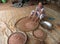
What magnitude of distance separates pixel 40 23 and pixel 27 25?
26 centimetres

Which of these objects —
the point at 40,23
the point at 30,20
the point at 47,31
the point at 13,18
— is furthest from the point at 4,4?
the point at 47,31


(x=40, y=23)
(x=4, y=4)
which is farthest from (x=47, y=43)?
(x=4, y=4)

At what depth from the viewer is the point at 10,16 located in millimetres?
2838

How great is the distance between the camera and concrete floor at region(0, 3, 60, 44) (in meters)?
2.45

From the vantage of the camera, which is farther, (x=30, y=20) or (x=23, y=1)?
(x=23, y=1)

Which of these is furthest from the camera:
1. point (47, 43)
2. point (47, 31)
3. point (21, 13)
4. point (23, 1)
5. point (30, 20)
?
point (23, 1)

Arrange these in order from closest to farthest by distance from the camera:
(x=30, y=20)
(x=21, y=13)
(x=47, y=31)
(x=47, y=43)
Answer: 1. (x=47, y=43)
2. (x=47, y=31)
3. (x=30, y=20)
4. (x=21, y=13)

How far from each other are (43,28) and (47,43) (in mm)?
356

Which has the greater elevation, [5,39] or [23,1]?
[23,1]

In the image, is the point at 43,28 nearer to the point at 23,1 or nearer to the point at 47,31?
the point at 47,31

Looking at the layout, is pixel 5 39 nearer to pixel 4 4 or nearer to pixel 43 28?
pixel 43 28

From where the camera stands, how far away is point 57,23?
8.58 ft

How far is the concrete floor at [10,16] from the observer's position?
96.4 inches

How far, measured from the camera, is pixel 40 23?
261cm
